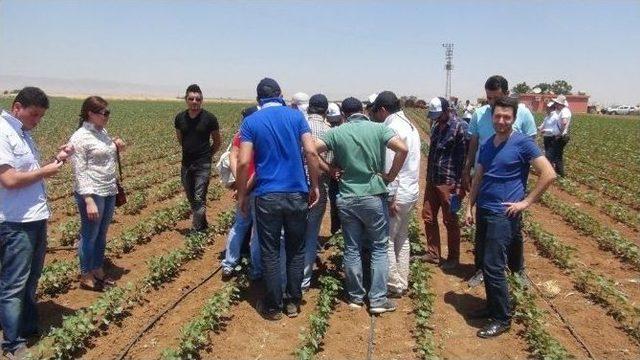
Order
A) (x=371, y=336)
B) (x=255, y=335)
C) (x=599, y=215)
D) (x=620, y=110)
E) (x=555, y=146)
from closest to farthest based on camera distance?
(x=371, y=336), (x=255, y=335), (x=599, y=215), (x=555, y=146), (x=620, y=110)

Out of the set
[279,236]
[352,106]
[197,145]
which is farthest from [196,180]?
[352,106]

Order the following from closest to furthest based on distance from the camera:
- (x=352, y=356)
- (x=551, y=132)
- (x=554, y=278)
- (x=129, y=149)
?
1. (x=352, y=356)
2. (x=554, y=278)
3. (x=551, y=132)
4. (x=129, y=149)

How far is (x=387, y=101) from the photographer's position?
16.3 feet

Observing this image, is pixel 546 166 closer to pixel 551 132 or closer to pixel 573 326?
pixel 573 326

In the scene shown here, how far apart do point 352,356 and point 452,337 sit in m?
0.99

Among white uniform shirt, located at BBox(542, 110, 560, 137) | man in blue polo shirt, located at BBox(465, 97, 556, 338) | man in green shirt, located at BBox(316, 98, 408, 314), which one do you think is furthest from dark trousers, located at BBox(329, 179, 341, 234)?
white uniform shirt, located at BBox(542, 110, 560, 137)

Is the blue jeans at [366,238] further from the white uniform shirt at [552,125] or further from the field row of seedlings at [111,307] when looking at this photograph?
the white uniform shirt at [552,125]

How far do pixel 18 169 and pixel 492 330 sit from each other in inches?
165

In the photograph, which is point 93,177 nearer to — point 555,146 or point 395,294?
point 395,294

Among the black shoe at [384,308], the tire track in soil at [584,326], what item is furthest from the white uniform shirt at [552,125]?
the black shoe at [384,308]

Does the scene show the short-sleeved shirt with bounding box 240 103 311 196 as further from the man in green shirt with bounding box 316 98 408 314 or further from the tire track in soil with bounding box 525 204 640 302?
the tire track in soil with bounding box 525 204 640 302

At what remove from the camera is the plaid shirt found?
588cm

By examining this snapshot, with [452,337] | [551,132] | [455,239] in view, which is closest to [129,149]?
[551,132]

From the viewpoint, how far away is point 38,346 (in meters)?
4.17
